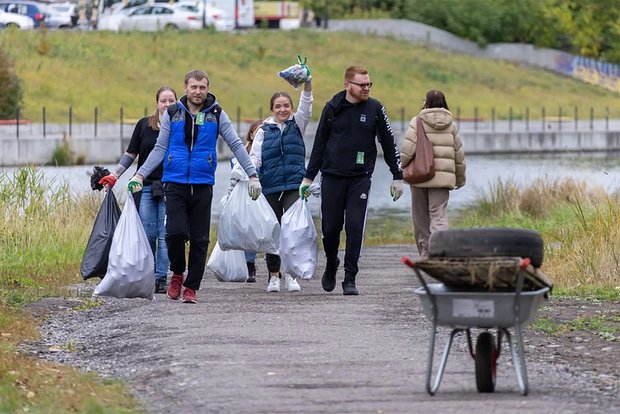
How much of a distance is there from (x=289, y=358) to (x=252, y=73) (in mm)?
63603

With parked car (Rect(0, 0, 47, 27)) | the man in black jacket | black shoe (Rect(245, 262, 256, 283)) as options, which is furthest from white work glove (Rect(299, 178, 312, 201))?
parked car (Rect(0, 0, 47, 27))

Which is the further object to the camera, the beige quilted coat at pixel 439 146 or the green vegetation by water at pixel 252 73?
the green vegetation by water at pixel 252 73

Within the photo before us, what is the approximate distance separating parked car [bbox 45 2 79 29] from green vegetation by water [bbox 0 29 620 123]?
3.67 m

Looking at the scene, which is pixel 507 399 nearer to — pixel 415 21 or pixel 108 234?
pixel 108 234

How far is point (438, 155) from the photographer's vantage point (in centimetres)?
1542

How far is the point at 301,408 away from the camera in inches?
337

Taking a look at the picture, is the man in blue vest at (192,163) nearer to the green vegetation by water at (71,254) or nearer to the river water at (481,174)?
the green vegetation by water at (71,254)

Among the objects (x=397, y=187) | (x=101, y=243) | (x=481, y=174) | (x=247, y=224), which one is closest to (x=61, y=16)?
(x=481, y=174)

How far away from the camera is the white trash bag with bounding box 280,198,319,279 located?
47.0 feet

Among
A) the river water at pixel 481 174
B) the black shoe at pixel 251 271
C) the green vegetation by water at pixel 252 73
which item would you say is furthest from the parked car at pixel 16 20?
the black shoe at pixel 251 271

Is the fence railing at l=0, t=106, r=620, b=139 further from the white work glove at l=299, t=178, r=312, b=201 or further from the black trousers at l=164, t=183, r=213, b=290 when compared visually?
the black trousers at l=164, t=183, r=213, b=290

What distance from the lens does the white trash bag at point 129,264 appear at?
1309 cm

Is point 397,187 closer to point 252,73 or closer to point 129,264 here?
point 129,264

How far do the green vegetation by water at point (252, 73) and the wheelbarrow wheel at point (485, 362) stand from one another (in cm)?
4493
